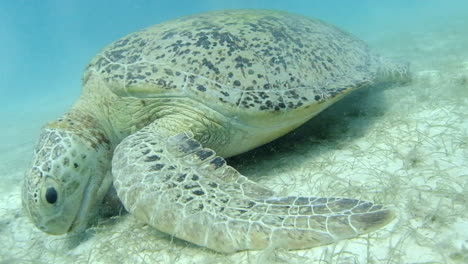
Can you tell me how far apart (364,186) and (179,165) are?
52.3 inches

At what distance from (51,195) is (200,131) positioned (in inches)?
50.1

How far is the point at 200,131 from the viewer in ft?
9.04

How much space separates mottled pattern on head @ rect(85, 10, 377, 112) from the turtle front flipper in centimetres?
64

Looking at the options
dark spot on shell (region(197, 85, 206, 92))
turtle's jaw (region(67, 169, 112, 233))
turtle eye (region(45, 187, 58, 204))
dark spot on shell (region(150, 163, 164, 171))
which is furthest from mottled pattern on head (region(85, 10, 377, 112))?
turtle eye (region(45, 187, 58, 204))

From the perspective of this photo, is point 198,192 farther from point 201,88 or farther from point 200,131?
point 201,88

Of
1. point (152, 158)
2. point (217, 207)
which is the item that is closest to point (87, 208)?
point (152, 158)

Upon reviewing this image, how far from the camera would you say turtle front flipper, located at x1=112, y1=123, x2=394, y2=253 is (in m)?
1.64

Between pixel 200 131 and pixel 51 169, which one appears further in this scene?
pixel 200 131

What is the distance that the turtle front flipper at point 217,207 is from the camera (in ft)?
5.37

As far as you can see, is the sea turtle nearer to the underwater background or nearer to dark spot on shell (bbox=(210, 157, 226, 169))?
dark spot on shell (bbox=(210, 157, 226, 169))

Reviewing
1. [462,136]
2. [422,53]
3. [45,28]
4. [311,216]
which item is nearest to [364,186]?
[311,216]

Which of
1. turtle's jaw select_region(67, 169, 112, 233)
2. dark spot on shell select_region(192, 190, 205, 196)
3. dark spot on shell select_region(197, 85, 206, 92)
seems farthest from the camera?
dark spot on shell select_region(197, 85, 206, 92)

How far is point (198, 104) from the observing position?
8.95 feet

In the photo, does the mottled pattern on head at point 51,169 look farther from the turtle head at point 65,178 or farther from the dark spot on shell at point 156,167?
the dark spot on shell at point 156,167
